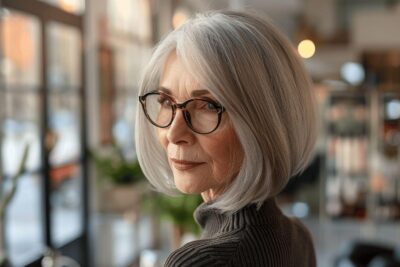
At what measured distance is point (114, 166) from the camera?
451cm

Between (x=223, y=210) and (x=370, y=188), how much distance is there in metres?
5.85

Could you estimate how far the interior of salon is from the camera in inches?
130

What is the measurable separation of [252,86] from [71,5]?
152 inches

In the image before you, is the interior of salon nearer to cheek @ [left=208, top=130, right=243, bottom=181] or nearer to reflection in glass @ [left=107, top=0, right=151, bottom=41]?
reflection in glass @ [left=107, top=0, right=151, bottom=41]

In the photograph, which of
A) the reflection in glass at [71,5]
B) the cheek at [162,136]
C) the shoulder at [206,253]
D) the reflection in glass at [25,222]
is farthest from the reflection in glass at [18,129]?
the shoulder at [206,253]

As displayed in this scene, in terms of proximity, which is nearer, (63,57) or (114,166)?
(63,57)

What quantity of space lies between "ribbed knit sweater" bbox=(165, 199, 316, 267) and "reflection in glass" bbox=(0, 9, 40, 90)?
268 cm

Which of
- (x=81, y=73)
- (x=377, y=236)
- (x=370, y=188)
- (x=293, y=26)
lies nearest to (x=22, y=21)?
(x=81, y=73)

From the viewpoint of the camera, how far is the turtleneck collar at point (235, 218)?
2.23ft

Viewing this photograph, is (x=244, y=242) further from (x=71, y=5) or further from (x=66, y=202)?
(x=71, y=5)

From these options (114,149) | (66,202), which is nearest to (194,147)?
(66,202)

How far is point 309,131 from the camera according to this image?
743mm

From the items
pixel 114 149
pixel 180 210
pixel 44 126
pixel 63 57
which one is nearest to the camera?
pixel 180 210

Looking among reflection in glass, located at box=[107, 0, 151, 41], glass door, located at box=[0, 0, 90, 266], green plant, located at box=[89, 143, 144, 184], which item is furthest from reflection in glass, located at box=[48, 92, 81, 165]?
reflection in glass, located at box=[107, 0, 151, 41]
